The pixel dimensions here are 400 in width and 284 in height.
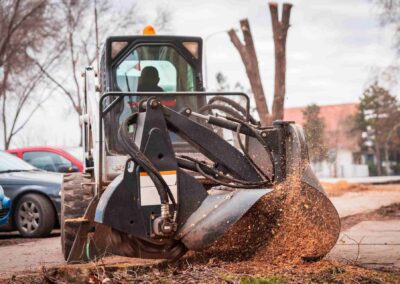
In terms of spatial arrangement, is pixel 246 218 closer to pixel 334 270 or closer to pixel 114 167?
pixel 334 270

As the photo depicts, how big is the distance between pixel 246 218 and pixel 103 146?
7.84ft

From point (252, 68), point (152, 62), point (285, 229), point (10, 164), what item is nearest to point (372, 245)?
point (285, 229)

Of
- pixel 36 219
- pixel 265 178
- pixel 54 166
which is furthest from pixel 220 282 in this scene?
pixel 54 166

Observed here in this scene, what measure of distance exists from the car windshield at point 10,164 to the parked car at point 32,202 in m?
0.48

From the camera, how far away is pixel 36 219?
14383 mm

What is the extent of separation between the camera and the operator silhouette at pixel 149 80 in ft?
32.7

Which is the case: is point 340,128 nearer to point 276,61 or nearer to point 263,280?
point 276,61

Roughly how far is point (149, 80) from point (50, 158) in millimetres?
8099

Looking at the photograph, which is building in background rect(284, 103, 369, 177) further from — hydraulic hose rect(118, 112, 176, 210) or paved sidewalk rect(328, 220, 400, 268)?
hydraulic hose rect(118, 112, 176, 210)

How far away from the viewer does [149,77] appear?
396 inches

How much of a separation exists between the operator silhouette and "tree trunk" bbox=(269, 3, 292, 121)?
1411 cm

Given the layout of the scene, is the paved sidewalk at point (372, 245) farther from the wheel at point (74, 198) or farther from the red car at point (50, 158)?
the red car at point (50, 158)

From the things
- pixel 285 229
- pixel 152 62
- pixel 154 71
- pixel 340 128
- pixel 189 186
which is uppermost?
pixel 340 128

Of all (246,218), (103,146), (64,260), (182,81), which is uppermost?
(182,81)
